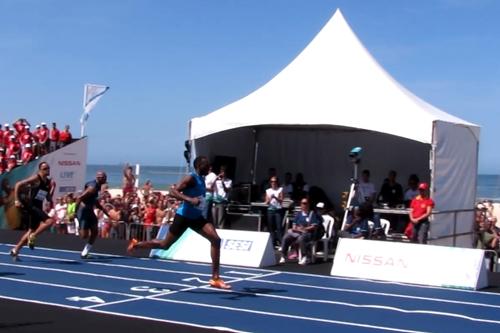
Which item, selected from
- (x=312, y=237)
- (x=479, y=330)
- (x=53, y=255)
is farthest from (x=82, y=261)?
(x=479, y=330)

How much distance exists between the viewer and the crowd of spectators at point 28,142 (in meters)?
23.0

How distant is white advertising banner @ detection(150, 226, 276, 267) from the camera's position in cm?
1451

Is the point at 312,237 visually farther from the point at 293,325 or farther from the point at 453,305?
the point at 293,325

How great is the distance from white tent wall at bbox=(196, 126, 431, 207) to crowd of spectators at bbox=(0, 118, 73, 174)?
622cm

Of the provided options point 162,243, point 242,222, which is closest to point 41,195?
point 162,243

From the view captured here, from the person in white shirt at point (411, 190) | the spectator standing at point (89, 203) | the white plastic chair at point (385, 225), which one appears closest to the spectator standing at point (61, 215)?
the spectator standing at point (89, 203)

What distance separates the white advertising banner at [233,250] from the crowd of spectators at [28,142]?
898 centimetres

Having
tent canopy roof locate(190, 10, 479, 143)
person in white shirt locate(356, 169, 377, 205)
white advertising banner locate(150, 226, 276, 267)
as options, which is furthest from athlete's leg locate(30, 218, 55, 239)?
person in white shirt locate(356, 169, 377, 205)

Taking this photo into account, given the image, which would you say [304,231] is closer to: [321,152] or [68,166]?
[321,152]

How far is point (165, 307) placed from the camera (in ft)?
32.2

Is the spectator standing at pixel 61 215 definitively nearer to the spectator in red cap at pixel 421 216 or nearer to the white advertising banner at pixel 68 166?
the white advertising banner at pixel 68 166

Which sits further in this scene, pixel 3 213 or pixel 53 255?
pixel 3 213

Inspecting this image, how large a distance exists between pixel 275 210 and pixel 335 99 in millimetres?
2677

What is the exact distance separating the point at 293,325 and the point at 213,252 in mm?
2411
